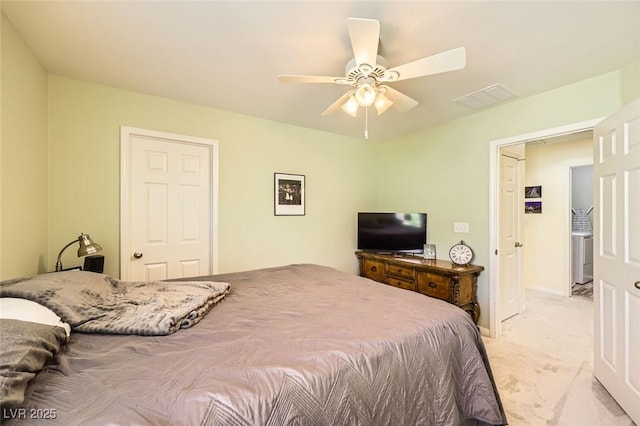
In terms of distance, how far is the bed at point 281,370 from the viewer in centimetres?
80

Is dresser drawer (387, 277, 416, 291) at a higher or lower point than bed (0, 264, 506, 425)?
lower

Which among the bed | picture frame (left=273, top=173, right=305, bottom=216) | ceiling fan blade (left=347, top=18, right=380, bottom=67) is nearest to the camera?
the bed

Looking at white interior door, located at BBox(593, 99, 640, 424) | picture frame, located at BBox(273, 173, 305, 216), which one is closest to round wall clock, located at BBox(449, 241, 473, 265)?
white interior door, located at BBox(593, 99, 640, 424)

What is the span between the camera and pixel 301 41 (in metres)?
1.80

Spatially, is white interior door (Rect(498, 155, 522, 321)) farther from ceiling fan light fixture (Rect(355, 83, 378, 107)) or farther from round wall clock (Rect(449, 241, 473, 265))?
ceiling fan light fixture (Rect(355, 83, 378, 107))

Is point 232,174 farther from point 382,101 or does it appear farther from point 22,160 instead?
point 382,101

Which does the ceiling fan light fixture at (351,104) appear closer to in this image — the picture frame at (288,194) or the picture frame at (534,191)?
the picture frame at (288,194)

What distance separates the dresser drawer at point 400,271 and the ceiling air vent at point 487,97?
1.89 metres

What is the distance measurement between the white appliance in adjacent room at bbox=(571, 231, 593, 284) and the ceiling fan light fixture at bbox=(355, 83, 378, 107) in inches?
209

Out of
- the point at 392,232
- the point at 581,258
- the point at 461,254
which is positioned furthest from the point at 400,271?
the point at 581,258

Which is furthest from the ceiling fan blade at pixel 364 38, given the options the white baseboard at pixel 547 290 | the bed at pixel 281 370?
the white baseboard at pixel 547 290

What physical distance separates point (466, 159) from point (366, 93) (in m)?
2.01

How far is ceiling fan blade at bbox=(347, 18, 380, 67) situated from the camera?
1328 millimetres

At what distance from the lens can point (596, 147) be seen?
2.17 metres
